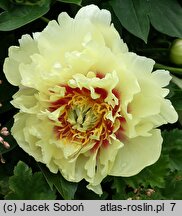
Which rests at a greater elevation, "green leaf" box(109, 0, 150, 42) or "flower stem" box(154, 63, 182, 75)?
"green leaf" box(109, 0, 150, 42)

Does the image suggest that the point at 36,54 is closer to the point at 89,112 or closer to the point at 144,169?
the point at 89,112

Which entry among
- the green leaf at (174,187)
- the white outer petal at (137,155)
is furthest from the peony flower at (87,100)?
the green leaf at (174,187)

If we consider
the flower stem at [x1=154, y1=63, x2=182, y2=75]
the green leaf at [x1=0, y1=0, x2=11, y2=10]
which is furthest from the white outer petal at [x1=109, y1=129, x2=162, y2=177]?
the green leaf at [x1=0, y1=0, x2=11, y2=10]

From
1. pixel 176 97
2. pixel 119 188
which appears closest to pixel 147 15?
pixel 176 97

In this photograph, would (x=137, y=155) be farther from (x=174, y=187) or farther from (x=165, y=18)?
(x=165, y=18)

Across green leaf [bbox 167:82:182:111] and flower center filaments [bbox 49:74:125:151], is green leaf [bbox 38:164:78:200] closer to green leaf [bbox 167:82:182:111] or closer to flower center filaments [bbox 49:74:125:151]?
flower center filaments [bbox 49:74:125:151]

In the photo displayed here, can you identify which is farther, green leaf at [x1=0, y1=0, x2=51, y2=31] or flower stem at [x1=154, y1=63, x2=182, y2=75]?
flower stem at [x1=154, y1=63, x2=182, y2=75]

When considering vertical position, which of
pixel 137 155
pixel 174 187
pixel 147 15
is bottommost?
pixel 174 187
